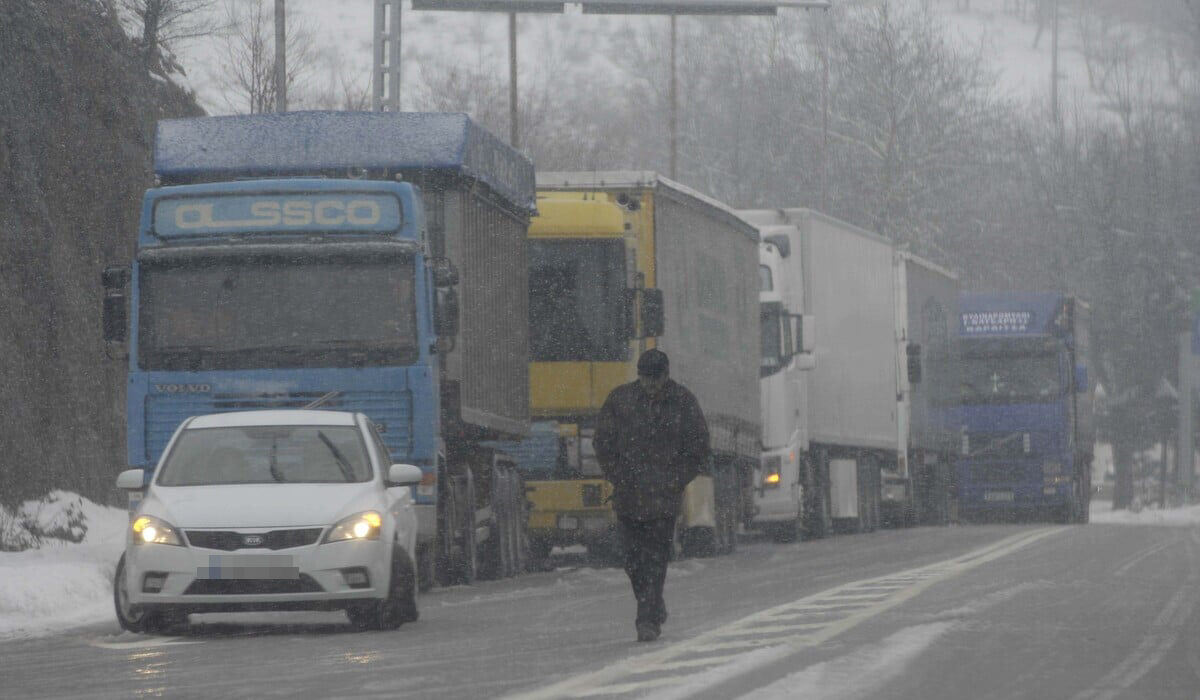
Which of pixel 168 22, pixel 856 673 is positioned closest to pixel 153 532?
pixel 856 673

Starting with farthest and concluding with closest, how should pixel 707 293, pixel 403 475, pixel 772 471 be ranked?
1. pixel 772 471
2. pixel 707 293
3. pixel 403 475

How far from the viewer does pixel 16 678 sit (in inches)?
459

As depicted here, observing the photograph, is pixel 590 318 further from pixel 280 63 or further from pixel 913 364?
pixel 913 364

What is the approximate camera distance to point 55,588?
16.8 metres

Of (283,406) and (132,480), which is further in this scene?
(283,406)

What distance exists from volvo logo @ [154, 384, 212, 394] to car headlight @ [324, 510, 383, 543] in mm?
3229

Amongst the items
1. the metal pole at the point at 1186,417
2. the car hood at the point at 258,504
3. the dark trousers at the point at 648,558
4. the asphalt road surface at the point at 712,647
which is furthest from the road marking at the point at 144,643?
the metal pole at the point at 1186,417

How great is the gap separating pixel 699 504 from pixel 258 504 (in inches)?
437

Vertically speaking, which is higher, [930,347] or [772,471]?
[930,347]

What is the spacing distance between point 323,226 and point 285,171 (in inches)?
43.3

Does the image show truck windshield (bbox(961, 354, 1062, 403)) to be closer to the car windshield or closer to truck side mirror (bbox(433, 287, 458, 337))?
truck side mirror (bbox(433, 287, 458, 337))

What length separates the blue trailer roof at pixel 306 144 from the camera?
60.5ft

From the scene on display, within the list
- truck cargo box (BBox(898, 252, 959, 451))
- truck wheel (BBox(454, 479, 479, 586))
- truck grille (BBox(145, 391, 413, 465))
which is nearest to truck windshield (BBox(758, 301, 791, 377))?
truck cargo box (BBox(898, 252, 959, 451))

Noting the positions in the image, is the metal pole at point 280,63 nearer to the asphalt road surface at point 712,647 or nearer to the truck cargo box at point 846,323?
the truck cargo box at point 846,323
